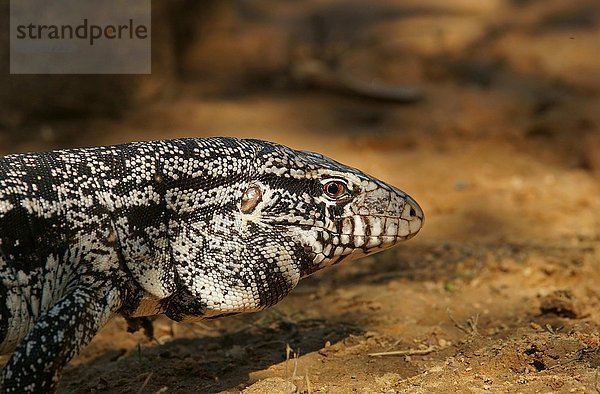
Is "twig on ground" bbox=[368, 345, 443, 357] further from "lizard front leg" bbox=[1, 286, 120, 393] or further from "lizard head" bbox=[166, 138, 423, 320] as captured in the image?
"lizard front leg" bbox=[1, 286, 120, 393]

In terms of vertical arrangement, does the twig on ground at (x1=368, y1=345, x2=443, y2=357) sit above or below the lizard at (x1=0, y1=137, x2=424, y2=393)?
below

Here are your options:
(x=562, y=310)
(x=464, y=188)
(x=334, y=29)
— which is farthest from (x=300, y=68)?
(x=562, y=310)

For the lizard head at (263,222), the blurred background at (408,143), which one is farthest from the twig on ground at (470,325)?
the lizard head at (263,222)

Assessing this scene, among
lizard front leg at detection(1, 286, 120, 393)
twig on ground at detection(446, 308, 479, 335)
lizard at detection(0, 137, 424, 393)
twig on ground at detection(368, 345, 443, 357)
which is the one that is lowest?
twig on ground at detection(368, 345, 443, 357)

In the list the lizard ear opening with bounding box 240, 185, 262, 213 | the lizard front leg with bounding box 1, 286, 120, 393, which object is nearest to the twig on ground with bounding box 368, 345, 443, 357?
the lizard ear opening with bounding box 240, 185, 262, 213

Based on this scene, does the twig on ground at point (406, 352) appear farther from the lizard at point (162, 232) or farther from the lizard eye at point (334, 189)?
the lizard eye at point (334, 189)

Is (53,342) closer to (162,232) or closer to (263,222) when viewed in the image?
(162,232)

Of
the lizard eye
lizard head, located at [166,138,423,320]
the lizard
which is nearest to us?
the lizard

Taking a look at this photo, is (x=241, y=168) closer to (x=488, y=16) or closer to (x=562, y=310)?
(x=562, y=310)
